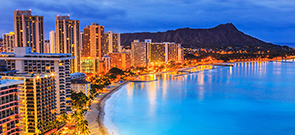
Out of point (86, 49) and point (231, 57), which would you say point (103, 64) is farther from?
point (231, 57)

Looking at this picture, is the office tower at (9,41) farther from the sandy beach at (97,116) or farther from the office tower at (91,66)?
the sandy beach at (97,116)

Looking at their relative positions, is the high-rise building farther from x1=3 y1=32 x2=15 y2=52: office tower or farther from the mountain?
the mountain

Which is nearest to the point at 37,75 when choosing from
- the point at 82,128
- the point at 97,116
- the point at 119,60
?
the point at 82,128

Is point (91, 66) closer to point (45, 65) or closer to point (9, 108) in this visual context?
point (45, 65)

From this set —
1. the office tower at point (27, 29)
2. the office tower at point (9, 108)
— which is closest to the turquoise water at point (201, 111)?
the office tower at point (9, 108)

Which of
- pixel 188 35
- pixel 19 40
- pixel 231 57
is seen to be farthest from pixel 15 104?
pixel 188 35
